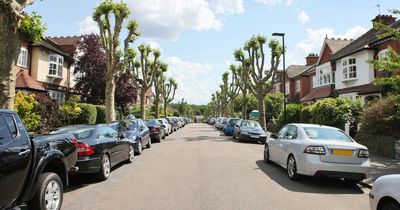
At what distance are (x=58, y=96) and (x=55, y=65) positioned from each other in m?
2.96

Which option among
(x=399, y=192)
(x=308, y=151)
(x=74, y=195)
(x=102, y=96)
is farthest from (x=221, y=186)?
(x=102, y=96)

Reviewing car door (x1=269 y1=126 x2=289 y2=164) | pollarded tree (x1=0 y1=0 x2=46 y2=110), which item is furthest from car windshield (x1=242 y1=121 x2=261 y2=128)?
pollarded tree (x1=0 y1=0 x2=46 y2=110)

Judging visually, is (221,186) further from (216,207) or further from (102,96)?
(102,96)

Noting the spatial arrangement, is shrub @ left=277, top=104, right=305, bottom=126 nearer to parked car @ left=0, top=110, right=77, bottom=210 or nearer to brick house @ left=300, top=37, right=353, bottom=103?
brick house @ left=300, top=37, right=353, bottom=103

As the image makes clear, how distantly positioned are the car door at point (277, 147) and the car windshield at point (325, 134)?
114cm

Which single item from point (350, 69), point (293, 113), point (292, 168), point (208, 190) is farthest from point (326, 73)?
point (208, 190)

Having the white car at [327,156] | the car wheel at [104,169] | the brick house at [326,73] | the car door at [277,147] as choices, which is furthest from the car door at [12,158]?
the brick house at [326,73]

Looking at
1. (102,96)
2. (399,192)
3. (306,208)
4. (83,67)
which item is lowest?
(306,208)

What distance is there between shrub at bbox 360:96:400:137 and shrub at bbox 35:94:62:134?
53.8 feet

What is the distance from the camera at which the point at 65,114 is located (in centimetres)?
2366

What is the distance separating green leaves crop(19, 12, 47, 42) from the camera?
32.9ft

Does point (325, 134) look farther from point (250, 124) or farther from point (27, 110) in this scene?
point (27, 110)

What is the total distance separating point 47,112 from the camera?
835 inches

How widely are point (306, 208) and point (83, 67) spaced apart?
103ft
